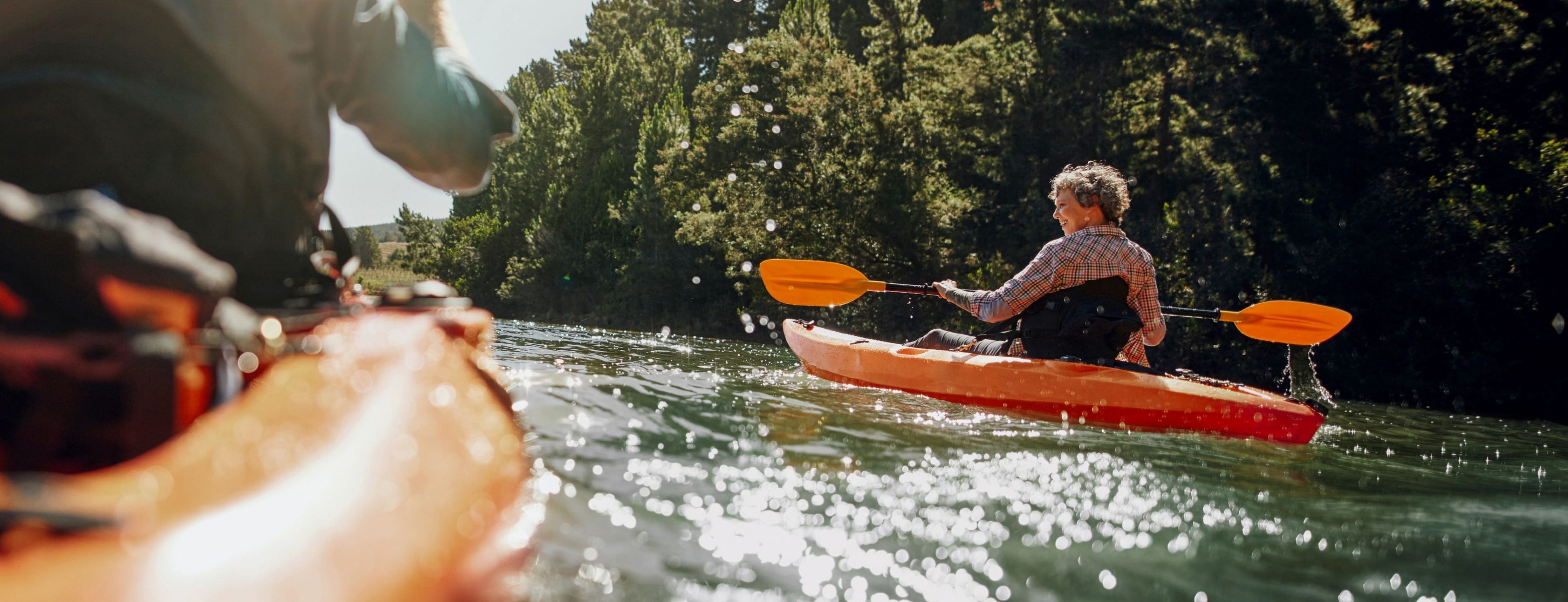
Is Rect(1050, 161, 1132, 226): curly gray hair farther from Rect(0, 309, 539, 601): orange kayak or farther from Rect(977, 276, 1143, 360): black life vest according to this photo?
Rect(0, 309, 539, 601): orange kayak

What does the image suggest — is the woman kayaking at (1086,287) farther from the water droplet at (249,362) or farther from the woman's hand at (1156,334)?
the water droplet at (249,362)

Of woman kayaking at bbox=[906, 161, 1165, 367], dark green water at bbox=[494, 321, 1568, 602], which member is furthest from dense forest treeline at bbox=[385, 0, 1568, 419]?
woman kayaking at bbox=[906, 161, 1165, 367]

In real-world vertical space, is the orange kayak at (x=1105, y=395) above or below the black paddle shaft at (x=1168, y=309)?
below

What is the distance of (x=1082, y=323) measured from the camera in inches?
198

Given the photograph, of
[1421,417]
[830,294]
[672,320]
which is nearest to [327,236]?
[830,294]

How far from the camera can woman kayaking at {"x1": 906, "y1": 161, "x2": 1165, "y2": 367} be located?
4.96 meters

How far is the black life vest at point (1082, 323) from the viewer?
16.4ft

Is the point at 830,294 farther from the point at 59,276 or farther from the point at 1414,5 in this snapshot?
the point at 1414,5

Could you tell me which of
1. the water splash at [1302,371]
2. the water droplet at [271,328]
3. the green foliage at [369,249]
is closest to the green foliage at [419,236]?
the green foliage at [369,249]

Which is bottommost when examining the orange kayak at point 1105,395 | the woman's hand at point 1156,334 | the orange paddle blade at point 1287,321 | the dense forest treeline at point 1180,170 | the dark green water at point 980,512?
the dark green water at point 980,512

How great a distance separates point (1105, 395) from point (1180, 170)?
11300mm

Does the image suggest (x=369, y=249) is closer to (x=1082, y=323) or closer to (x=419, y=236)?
(x=419, y=236)

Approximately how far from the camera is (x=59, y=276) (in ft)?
3.18

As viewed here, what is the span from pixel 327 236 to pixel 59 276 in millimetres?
1235
